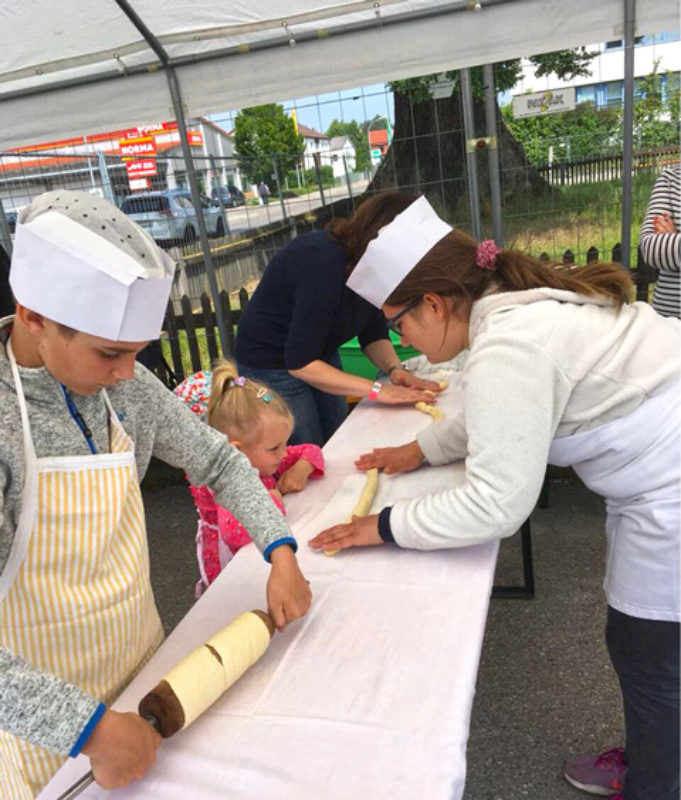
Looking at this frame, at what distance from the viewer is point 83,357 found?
96cm

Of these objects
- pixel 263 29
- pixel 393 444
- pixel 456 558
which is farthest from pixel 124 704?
pixel 263 29

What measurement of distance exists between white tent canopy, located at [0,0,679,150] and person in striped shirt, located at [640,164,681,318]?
0.65 m

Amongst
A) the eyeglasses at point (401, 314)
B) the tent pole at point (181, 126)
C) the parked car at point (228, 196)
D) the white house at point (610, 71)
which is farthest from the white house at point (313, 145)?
the eyeglasses at point (401, 314)

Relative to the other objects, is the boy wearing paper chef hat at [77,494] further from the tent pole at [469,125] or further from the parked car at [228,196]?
the parked car at [228,196]

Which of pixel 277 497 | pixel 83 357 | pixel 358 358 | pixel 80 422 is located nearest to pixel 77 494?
pixel 80 422

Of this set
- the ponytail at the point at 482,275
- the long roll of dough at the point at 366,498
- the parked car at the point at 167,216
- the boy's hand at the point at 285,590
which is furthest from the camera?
the parked car at the point at 167,216

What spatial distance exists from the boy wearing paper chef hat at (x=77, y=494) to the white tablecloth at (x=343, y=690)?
75 mm

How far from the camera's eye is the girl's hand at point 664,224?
106 inches

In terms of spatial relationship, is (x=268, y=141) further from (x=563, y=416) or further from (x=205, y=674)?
(x=205, y=674)

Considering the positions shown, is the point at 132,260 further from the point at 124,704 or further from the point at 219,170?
the point at 219,170

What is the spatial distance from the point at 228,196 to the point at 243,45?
5.73 ft

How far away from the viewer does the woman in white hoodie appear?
1232 mm

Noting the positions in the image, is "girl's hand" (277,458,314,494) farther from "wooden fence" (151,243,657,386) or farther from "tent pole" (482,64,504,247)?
"wooden fence" (151,243,657,386)

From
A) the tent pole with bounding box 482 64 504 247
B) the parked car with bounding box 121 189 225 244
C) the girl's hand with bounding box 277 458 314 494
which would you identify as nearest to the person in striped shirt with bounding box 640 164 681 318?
the tent pole with bounding box 482 64 504 247
